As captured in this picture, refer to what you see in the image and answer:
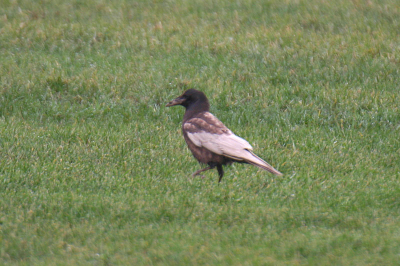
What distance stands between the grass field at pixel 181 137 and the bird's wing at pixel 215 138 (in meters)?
0.45

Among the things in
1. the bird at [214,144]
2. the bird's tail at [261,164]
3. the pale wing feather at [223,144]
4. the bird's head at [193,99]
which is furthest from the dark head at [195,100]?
the bird's tail at [261,164]

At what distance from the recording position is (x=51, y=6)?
Result: 1547 centimetres

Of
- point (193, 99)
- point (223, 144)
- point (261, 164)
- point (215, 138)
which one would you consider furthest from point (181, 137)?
point (261, 164)

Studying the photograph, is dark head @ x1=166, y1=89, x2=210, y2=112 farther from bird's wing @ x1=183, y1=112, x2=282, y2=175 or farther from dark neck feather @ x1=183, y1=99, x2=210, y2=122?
bird's wing @ x1=183, y1=112, x2=282, y2=175

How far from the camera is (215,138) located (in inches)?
277

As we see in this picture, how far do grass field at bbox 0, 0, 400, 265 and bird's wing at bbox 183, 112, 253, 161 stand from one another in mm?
448

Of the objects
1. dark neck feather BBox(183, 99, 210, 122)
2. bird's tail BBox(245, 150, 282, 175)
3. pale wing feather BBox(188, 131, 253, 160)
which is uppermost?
dark neck feather BBox(183, 99, 210, 122)

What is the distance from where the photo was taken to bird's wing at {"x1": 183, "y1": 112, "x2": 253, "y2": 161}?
6.80 meters

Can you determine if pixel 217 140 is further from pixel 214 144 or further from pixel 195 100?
pixel 195 100

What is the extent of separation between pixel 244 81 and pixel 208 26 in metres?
3.48

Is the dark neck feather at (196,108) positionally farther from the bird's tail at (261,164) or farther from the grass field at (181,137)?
the bird's tail at (261,164)

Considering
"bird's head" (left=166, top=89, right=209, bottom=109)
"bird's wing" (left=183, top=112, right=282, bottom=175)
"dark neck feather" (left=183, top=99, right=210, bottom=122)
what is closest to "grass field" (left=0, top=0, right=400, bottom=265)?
"bird's wing" (left=183, top=112, right=282, bottom=175)

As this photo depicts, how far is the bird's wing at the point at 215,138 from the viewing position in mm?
6804

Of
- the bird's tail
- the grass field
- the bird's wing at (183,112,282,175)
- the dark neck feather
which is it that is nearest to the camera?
the grass field
